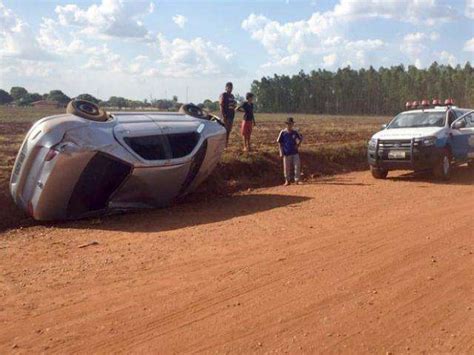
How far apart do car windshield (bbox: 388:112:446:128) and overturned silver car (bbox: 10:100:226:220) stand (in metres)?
6.24

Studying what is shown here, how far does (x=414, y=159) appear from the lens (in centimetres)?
1355

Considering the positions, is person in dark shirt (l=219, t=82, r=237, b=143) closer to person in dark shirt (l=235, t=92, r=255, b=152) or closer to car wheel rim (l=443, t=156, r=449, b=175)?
person in dark shirt (l=235, t=92, r=255, b=152)

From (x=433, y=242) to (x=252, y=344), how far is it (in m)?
3.93

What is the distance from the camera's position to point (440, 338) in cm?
450

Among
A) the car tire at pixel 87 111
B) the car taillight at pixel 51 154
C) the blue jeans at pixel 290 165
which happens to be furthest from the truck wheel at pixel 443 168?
the car taillight at pixel 51 154

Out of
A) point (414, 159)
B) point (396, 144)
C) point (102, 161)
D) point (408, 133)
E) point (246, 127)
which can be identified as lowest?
point (414, 159)

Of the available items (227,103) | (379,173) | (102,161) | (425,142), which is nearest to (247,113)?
(227,103)

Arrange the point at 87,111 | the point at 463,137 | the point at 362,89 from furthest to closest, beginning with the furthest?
the point at 362,89
the point at 463,137
the point at 87,111

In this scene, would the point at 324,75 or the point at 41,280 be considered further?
the point at 324,75

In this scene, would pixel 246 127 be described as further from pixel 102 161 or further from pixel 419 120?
pixel 102 161

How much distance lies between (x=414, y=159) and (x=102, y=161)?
7820mm

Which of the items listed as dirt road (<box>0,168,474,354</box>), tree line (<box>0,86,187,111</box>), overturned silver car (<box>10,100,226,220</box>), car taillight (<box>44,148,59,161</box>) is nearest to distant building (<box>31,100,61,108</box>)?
tree line (<box>0,86,187,111</box>)

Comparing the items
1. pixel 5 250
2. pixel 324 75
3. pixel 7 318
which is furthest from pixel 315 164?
pixel 324 75

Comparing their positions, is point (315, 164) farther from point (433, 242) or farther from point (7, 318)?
point (7, 318)
